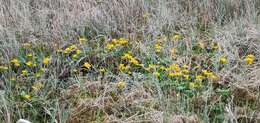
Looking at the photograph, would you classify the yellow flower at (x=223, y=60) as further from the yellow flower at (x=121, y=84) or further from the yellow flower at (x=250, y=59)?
the yellow flower at (x=121, y=84)

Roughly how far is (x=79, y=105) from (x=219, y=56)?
123 cm

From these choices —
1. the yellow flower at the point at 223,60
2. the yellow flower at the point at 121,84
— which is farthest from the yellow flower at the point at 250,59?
the yellow flower at the point at 121,84

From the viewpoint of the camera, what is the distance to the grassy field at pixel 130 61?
→ 273 centimetres

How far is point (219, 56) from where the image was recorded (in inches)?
131

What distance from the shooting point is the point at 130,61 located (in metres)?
3.27

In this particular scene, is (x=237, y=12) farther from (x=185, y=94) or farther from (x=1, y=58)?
(x=1, y=58)

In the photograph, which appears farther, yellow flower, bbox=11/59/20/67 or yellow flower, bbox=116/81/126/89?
yellow flower, bbox=11/59/20/67

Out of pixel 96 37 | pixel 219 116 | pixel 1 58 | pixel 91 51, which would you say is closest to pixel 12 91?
pixel 1 58

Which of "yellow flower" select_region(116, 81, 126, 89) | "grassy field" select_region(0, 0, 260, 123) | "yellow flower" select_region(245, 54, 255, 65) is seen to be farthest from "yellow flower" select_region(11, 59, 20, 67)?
"yellow flower" select_region(245, 54, 255, 65)

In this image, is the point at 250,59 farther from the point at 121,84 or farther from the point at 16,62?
the point at 16,62

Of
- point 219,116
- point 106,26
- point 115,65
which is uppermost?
point 106,26

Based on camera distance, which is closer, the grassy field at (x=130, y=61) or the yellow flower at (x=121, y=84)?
the grassy field at (x=130, y=61)

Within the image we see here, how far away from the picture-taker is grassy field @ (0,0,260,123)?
273 cm

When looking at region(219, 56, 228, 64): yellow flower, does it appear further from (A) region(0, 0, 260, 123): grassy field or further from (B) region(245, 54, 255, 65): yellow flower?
(B) region(245, 54, 255, 65): yellow flower
